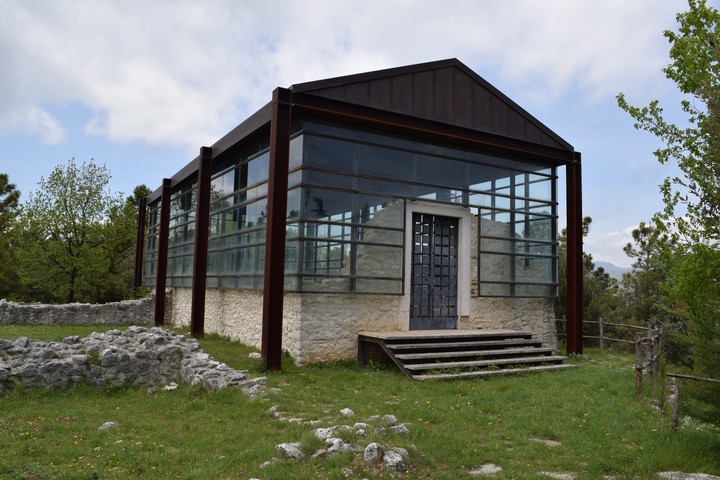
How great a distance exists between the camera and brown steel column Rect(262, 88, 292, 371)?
9.97 m

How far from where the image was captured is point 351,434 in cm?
530

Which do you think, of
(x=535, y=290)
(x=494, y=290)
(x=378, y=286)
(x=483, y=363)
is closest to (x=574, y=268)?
(x=535, y=290)

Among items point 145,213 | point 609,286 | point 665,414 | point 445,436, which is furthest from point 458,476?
point 609,286

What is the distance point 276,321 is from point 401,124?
5.22m

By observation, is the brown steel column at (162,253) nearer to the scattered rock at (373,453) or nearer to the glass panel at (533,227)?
the glass panel at (533,227)

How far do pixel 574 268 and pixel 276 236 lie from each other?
8.51 meters

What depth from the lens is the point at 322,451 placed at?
16.3 feet

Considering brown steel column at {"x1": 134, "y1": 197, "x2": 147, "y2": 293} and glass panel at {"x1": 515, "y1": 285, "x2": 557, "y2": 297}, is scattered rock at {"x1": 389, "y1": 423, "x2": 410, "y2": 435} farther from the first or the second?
brown steel column at {"x1": 134, "y1": 197, "x2": 147, "y2": 293}

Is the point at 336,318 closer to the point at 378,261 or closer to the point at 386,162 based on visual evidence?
the point at 378,261

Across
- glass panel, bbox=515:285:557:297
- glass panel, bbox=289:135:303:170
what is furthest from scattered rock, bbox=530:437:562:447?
glass panel, bbox=515:285:557:297

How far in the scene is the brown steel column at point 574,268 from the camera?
45.9 feet

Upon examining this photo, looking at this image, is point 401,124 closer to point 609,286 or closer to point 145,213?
point 145,213

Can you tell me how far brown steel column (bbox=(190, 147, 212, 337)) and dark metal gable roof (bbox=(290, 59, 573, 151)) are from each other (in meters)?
5.80

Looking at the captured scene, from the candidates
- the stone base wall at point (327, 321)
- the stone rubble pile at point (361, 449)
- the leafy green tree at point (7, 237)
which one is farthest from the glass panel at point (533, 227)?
the leafy green tree at point (7, 237)
